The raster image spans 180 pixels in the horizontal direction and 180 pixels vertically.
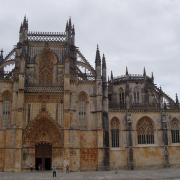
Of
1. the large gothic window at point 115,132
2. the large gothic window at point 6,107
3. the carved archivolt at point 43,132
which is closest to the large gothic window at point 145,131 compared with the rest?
the large gothic window at point 115,132

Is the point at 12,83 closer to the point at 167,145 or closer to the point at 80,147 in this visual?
the point at 80,147

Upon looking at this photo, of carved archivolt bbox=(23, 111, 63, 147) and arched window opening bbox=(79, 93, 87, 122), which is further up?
arched window opening bbox=(79, 93, 87, 122)

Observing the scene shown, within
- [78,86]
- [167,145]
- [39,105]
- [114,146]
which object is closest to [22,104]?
[39,105]

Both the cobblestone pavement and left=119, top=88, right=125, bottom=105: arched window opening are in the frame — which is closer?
the cobblestone pavement

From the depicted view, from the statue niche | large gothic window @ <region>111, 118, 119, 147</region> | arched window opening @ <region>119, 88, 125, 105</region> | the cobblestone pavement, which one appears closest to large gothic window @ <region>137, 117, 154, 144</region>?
large gothic window @ <region>111, 118, 119, 147</region>

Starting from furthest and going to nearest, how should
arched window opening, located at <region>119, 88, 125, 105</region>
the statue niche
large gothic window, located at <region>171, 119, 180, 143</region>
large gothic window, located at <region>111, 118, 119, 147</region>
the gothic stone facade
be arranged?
arched window opening, located at <region>119, 88, 125, 105</region>, large gothic window, located at <region>171, 119, 180, 143</region>, large gothic window, located at <region>111, 118, 119, 147</region>, the statue niche, the gothic stone facade

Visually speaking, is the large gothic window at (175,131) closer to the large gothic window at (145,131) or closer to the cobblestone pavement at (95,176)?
the large gothic window at (145,131)

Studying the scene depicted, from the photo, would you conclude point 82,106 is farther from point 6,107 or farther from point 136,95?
point 136,95

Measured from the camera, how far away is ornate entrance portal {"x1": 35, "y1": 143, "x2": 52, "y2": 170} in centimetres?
4241

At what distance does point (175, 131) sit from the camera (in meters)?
48.2

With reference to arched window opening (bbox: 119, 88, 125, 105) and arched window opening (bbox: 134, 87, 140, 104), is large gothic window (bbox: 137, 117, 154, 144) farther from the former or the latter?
arched window opening (bbox: 119, 88, 125, 105)

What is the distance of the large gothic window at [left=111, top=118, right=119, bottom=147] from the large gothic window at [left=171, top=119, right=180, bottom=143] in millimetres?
8638

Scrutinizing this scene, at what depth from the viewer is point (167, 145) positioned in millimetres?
46000

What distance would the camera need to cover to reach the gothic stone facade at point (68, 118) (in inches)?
1628
